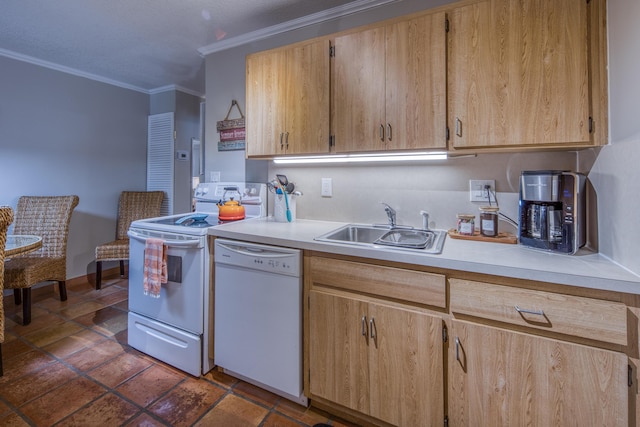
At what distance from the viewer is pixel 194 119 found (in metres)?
4.02

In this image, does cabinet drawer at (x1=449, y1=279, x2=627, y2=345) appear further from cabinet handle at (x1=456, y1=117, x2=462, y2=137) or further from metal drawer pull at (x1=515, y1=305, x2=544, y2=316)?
cabinet handle at (x1=456, y1=117, x2=462, y2=137)

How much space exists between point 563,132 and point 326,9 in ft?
5.56

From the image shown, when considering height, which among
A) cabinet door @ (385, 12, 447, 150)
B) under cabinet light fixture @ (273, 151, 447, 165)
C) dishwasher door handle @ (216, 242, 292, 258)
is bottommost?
dishwasher door handle @ (216, 242, 292, 258)

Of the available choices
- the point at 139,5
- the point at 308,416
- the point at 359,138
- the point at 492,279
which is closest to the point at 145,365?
the point at 308,416

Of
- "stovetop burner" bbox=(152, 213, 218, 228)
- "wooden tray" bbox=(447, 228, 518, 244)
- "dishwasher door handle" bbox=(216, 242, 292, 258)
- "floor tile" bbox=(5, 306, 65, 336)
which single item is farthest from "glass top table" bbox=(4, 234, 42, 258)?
"wooden tray" bbox=(447, 228, 518, 244)

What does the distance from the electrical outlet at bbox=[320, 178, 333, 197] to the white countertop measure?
19.4 inches

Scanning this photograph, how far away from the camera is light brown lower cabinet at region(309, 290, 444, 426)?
48.2 inches

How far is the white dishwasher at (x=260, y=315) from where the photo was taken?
4.95 feet

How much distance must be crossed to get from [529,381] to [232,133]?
2.49 m

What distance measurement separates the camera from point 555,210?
4.16 feet

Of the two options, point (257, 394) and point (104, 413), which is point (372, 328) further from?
Result: point (104, 413)

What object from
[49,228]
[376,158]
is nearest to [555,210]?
[376,158]

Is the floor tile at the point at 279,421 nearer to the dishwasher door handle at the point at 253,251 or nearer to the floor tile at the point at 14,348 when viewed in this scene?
the dishwasher door handle at the point at 253,251

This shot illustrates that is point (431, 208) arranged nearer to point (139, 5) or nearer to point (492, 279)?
point (492, 279)
